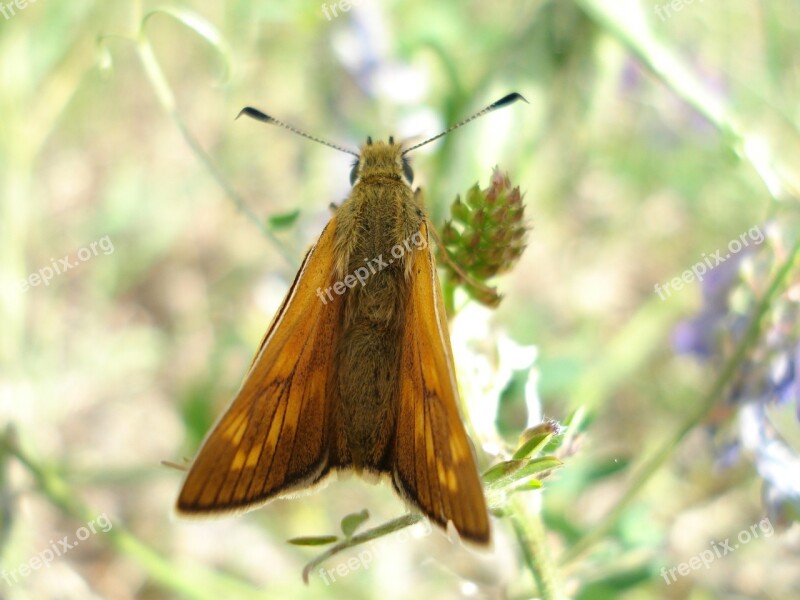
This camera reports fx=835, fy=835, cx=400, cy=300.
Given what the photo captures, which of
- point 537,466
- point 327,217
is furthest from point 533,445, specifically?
point 327,217

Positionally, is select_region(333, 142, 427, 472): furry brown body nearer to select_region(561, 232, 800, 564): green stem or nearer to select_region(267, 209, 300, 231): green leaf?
select_region(267, 209, 300, 231): green leaf

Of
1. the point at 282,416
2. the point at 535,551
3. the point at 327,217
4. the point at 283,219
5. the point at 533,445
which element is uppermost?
the point at 327,217

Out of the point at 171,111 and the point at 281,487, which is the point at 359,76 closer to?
the point at 171,111

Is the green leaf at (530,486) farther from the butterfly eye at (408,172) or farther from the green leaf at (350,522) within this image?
the butterfly eye at (408,172)

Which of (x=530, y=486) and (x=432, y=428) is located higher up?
(x=432, y=428)

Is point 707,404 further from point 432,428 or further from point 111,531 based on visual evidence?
point 111,531

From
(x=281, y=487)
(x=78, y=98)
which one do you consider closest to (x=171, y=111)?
(x=281, y=487)
